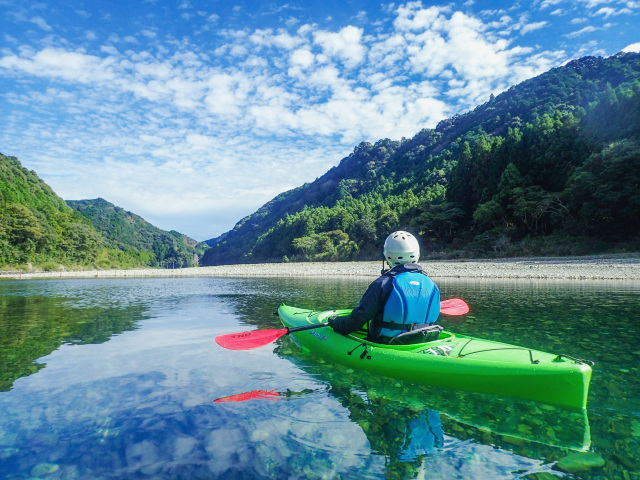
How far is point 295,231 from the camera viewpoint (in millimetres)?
94188

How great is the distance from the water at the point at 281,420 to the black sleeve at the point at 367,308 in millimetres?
797

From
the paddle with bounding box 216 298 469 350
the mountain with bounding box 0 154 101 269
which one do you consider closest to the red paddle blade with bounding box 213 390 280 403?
the paddle with bounding box 216 298 469 350

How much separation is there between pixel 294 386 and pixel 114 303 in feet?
43.0

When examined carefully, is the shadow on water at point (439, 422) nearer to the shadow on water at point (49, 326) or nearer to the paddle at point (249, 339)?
the paddle at point (249, 339)

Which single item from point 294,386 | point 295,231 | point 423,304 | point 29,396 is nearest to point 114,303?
point 29,396

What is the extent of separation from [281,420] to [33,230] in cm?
6418

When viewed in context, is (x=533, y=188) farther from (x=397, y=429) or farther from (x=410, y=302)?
(x=397, y=429)

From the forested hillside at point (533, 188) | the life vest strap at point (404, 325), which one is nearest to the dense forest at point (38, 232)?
the forested hillside at point (533, 188)

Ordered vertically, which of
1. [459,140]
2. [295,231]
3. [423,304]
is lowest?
[423,304]

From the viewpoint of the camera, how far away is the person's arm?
15.8ft

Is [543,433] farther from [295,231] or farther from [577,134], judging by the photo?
[295,231]

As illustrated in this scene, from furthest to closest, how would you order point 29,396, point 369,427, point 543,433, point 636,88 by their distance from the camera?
point 636,88, point 29,396, point 369,427, point 543,433

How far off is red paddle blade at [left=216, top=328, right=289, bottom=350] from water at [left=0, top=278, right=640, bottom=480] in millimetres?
422

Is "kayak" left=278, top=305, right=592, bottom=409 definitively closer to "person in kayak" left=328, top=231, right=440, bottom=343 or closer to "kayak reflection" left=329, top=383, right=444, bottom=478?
"person in kayak" left=328, top=231, right=440, bottom=343
